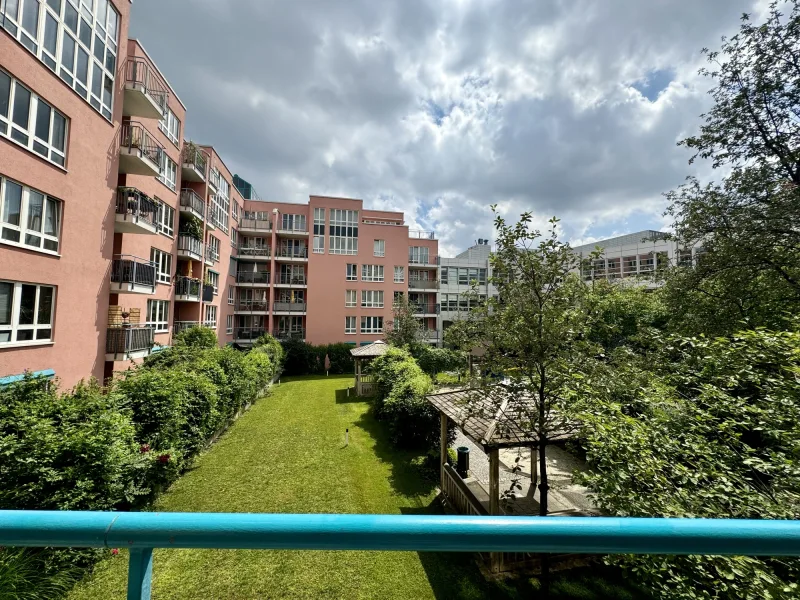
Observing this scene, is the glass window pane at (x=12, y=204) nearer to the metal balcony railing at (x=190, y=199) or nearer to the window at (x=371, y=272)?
the metal balcony railing at (x=190, y=199)

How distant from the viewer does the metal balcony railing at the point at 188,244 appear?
21.5 meters

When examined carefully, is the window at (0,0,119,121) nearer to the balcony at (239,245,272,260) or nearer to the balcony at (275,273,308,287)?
the balcony at (239,245,272,260)

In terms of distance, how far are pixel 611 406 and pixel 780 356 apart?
2.11 m

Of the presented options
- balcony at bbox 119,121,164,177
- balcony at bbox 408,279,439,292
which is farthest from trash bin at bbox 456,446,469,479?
balcony at bbox 408,279,439,292

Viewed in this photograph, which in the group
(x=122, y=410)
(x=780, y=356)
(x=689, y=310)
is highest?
(x=689, y=310)

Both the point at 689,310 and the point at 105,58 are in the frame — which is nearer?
the point at 689,310

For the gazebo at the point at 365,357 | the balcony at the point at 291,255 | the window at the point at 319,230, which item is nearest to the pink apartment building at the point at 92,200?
the balcony at the point at 291,255

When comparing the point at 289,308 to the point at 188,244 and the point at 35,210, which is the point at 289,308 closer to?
the point at 188,244

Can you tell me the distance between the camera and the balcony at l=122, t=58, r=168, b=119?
14953mm

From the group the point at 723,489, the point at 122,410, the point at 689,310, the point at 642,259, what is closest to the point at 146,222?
the point at 122,410

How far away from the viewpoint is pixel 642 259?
51.6 metres

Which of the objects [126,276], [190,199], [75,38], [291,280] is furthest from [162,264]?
[291,280]

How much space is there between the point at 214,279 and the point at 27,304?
17973 mm

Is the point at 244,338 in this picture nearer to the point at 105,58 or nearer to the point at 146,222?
the point at 146,222
